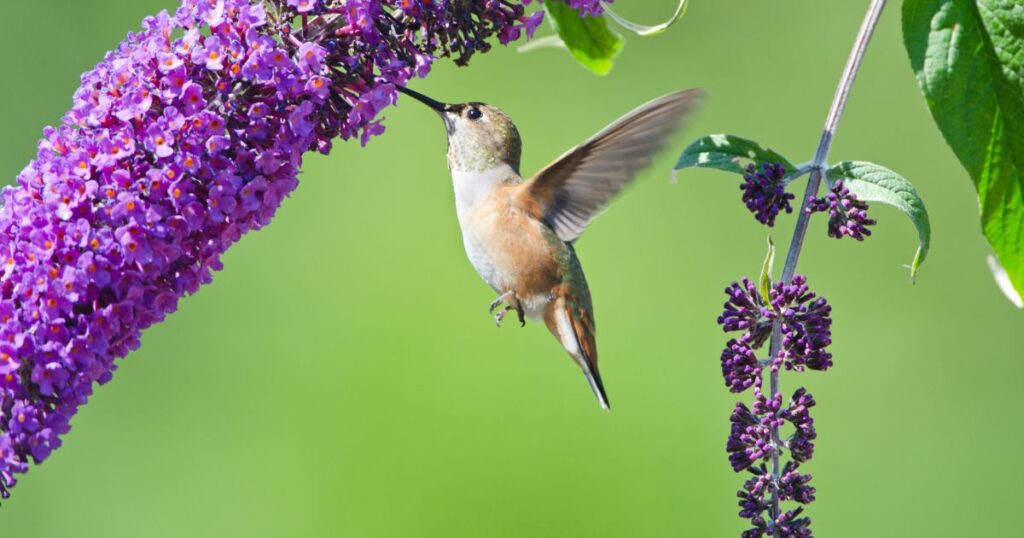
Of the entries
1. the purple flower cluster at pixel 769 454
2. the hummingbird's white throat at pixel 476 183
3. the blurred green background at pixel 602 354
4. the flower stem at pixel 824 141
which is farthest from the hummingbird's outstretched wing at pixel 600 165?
the blurred green background at pixel 602 354

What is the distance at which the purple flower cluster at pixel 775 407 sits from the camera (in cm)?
172

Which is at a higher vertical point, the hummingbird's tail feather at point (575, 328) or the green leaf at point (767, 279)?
the hummingbird's tail feather at point (575, 328)

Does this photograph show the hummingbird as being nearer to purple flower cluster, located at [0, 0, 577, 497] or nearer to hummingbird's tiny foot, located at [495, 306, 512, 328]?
hummingbird's tiny foot, located at [495, 306, 512, 328]

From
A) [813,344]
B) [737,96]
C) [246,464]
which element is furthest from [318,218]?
[813,344]

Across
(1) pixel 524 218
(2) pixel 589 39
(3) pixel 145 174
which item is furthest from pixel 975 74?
(3) pixel 145 174

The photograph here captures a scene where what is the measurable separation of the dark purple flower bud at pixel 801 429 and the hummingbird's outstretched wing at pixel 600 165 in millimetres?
529

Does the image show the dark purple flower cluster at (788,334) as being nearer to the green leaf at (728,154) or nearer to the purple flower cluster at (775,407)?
the purple flower cluster at (775,407)

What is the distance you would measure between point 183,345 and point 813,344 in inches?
134

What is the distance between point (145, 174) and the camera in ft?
5.95

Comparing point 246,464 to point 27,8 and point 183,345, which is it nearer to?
point 183,345

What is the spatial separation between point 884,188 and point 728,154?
25 cm

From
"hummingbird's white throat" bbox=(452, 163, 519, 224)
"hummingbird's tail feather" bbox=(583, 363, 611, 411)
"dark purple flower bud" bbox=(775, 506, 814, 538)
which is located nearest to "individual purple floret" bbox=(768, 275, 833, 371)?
"dark purple flower bud" bbox=(775, 506, 814, 538)

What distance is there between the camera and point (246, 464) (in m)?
4.41

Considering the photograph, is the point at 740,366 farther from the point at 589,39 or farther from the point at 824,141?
the point at 589,39
